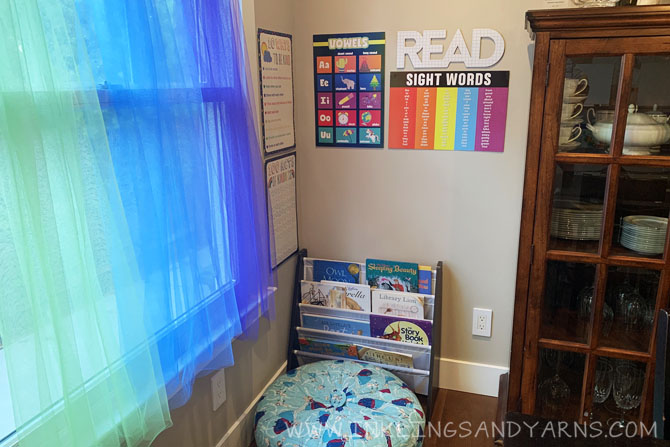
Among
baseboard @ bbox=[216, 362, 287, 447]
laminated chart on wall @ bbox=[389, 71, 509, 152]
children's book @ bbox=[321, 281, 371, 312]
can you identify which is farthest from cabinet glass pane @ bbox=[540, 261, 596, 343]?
baseboard @ bbox=[216, 362, 287, 447]

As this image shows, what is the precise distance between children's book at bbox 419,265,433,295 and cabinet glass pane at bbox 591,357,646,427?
65 cm

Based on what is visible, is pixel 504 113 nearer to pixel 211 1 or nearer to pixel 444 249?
pixel 444 249

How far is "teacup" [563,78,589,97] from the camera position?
1588 millimetres

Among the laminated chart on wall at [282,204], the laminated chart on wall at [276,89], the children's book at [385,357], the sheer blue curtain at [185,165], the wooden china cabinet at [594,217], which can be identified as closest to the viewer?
the sheer blue curtain at [185,165]

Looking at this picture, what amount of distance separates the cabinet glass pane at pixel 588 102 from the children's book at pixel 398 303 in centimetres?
81

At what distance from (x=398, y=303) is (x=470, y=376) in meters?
0.48

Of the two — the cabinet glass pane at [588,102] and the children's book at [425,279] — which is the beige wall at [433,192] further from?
the cabinet glass pane at [588,102]

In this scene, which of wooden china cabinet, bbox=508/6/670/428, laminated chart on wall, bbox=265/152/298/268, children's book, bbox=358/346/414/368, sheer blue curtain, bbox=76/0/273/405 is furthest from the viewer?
children's book, bbox=358/346/414/368

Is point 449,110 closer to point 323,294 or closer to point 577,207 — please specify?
point 577,207

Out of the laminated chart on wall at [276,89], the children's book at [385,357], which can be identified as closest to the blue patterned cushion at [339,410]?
the children's book at [385,357]

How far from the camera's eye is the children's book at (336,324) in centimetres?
217

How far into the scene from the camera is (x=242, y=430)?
74.5 inches

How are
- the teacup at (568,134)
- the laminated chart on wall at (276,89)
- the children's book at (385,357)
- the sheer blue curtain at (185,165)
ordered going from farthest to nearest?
the children's book at (385,357) → the laminated chart on wall at (276,89) → the teacup at (568,134) → the sheer blue curtain at (185,165)

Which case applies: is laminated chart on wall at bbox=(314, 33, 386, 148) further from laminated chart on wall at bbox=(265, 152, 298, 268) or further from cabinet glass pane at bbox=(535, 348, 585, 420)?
cabinet glass pane at bbox=(535, 348, 585, 420)
